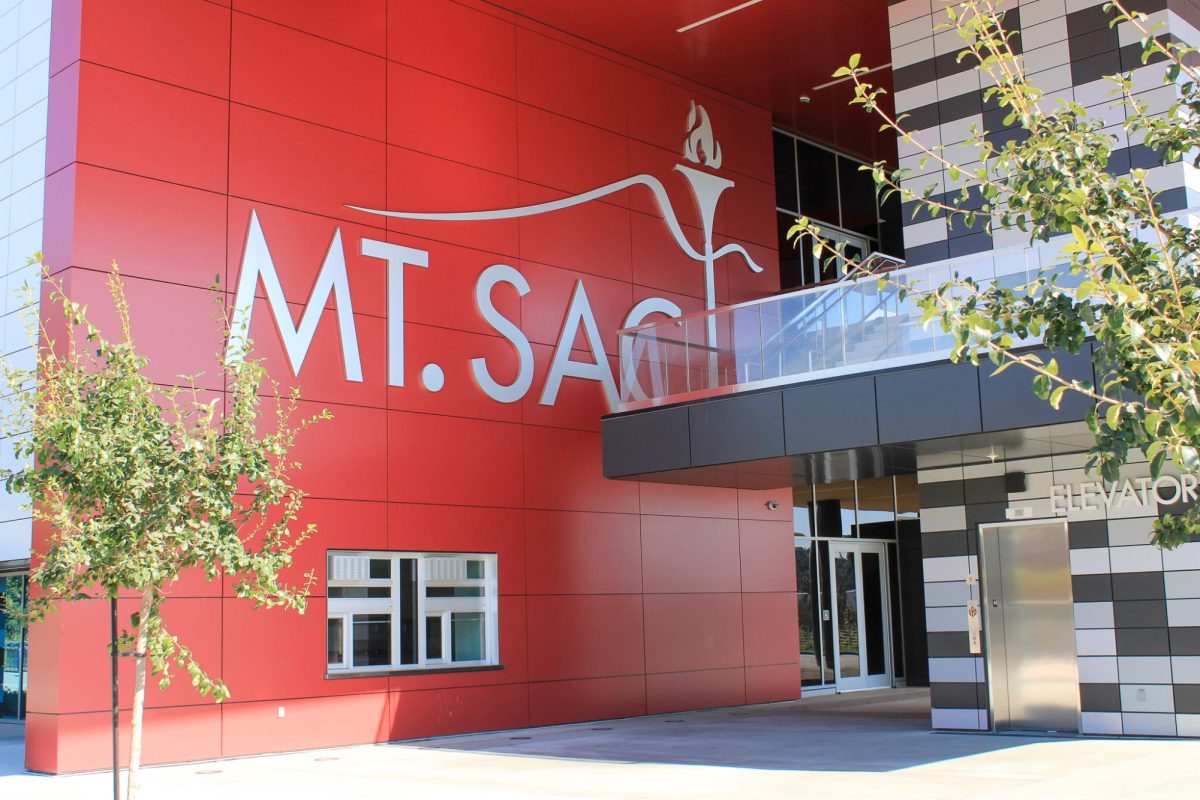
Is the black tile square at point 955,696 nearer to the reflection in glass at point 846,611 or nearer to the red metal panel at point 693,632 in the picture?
the red metal panel at point 693,632

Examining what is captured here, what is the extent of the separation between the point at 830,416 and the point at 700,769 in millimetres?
4217

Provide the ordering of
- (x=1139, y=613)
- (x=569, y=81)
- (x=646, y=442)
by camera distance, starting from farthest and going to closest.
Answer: (x=569, y=81)
(x=646, y=442)
(x=1139, y=613)

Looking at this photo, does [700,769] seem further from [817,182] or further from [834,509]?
[817,182]

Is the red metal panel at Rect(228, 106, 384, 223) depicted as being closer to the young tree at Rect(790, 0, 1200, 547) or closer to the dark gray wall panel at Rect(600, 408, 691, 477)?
the dark gray wall panel at Rect(600, 408, 691, 477)

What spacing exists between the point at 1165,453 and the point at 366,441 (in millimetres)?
12462

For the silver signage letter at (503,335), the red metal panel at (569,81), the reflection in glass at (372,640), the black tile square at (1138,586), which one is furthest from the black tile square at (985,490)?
the red metal panel at (569,81)

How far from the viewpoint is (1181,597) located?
1353cm

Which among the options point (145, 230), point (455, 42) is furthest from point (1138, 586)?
point (145, 230)

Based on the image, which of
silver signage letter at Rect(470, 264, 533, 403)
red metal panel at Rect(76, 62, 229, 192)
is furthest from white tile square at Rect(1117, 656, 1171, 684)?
→ red metal panel at Rect(76, 62, 229, 192)

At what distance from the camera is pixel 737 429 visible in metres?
14.8

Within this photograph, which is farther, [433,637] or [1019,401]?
[433,637]

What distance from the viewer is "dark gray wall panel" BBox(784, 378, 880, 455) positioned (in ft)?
44.7

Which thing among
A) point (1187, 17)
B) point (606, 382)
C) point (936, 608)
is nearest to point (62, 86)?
point (606, 382)

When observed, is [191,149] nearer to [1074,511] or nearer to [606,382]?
[606,382]
